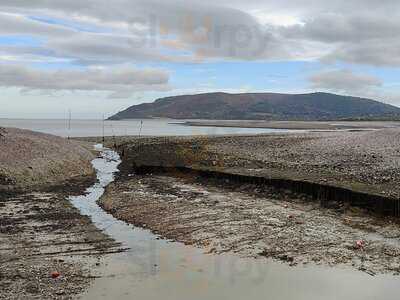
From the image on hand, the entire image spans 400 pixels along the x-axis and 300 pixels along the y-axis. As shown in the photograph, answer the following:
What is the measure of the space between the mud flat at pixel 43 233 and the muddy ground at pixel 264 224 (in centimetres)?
231

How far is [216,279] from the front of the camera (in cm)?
1223

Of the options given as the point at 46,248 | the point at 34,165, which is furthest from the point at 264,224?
the point at 34,165

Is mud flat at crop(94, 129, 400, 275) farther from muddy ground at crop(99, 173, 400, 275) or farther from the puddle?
the puddle

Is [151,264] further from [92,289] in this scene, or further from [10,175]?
[10,175]

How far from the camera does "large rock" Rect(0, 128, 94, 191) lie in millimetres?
27281

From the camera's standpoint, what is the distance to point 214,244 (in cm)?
1531

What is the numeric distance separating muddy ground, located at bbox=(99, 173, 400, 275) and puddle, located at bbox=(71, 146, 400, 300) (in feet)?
2.29

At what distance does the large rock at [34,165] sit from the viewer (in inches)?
1074

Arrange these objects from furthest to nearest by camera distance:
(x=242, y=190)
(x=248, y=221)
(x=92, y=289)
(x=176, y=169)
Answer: (x=176, y=169) → (x=242, y=190) → (x=248, y=221) → (x=92, y=289)

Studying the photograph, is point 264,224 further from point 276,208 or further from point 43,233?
point 43,233

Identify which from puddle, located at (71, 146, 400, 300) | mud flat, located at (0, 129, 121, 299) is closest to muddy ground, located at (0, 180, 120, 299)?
mud flat, located at (0, 129, 121, 299)

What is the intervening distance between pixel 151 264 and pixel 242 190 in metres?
12.8

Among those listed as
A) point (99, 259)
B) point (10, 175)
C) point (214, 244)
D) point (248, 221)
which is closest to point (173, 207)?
point (248, 221)

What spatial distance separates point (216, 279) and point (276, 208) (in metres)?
8.69
